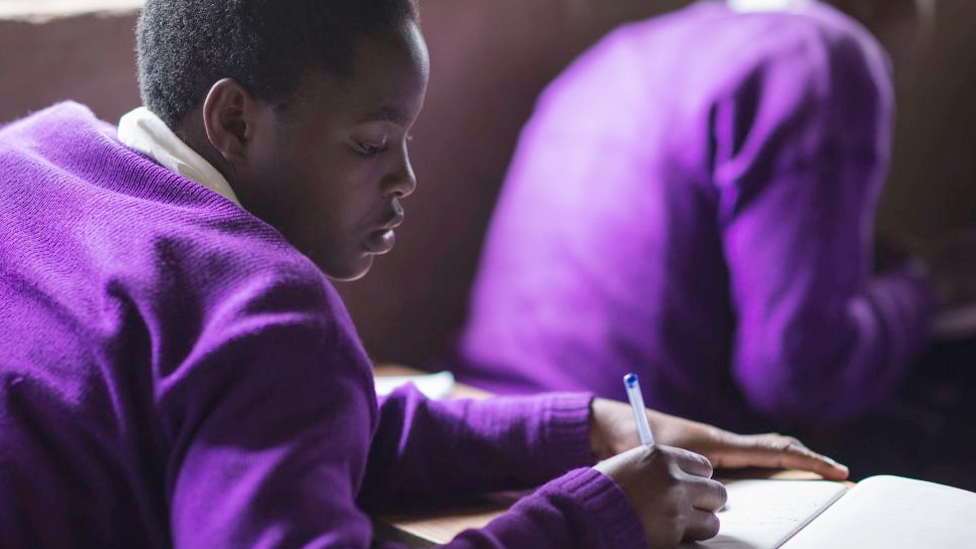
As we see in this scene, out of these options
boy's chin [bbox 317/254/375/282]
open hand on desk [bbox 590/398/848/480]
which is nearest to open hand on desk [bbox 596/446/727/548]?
open hand on desk [bbox 590/398/848/480]

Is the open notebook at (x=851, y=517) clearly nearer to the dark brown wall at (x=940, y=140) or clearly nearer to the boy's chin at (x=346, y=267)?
the boy's chin at (x=346, y=267)

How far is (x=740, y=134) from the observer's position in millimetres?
1281

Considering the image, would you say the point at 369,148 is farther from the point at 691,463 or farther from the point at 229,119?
the point at 691,463

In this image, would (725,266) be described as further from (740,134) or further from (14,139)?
(14,139)

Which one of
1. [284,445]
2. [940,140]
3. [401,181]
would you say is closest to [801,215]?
[401,181]

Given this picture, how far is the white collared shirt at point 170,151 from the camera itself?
78 centimetres

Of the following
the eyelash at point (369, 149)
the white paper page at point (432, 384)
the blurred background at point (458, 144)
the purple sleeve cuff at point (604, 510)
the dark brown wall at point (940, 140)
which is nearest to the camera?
the purple sleeve cuff at point (604, 510)

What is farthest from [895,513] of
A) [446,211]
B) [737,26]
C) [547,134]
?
[446,211]

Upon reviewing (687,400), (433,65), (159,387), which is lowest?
(687,400)

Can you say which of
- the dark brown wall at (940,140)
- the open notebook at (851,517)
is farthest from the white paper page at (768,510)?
the dark brown wall at (940,140)

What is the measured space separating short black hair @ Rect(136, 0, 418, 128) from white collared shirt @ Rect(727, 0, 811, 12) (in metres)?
0.73

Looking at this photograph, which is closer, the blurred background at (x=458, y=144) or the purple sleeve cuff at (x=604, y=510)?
the purple sleeve cuff at (x=604, y=510)

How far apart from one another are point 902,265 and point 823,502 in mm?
878

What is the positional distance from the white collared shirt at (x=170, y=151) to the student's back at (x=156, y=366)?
0.03 m
